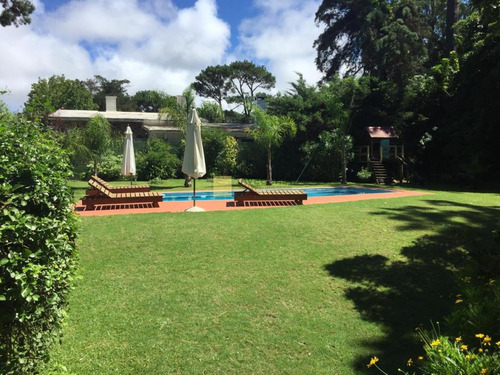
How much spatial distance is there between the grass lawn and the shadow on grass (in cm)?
2

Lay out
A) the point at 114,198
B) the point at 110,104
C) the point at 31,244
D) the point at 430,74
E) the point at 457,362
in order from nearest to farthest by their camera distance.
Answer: the point at 457,362 < the point at 31,244 < the point at 114,198 < the point at 430,74 < the point at 110,104

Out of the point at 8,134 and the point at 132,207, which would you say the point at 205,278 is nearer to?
the point at 8,134

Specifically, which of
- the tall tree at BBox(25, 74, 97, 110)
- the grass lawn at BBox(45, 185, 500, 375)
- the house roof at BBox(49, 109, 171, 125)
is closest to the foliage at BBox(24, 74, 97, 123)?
the tall tree at BBox(25, 74, 97, 110)

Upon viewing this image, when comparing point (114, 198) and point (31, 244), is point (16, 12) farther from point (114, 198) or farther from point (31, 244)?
point (31, 244)

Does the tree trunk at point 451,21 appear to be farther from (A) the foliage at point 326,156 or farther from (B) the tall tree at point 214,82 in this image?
(B) the tall tree at point 214,82

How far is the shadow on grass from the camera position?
12.8 feet

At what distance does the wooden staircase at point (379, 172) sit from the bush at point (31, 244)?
2035cm

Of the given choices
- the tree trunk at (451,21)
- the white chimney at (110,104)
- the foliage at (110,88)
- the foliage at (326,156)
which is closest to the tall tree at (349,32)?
the tree trunk at (451,21)

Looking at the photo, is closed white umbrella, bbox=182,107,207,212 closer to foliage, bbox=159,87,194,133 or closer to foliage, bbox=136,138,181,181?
foliage, bbox=159,87,194,133

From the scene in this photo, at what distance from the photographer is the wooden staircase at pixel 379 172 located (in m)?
21.0

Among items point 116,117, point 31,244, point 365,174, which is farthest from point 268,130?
point 31,244

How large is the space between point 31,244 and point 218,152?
21053 mm

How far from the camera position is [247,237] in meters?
6.98

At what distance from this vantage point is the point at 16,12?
17.4 meters
